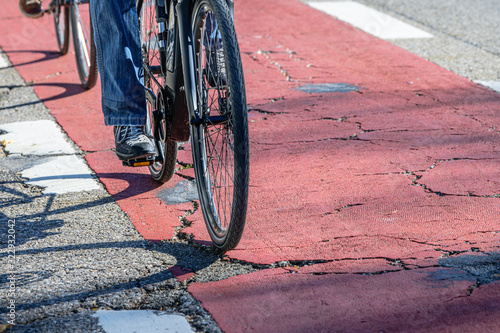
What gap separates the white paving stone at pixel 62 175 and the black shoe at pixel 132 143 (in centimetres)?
38

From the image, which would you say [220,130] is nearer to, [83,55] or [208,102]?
[208,102]

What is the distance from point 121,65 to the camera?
8.16 feet

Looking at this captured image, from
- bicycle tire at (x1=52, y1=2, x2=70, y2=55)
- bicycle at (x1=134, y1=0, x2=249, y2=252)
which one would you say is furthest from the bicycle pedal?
bicycle tire at (x1=52, y1=2, x2=70, y2=55)

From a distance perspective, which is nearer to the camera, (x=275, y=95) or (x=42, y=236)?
(x=42, y=236)

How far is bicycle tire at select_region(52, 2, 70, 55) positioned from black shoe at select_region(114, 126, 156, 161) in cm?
237

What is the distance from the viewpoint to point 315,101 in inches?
159

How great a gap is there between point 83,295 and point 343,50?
3.61m

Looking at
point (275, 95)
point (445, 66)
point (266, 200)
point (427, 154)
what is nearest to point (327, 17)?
point (445, 66)

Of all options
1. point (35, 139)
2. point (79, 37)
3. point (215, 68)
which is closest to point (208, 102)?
point (215, 68)

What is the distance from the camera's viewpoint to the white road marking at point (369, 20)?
5.71 metres

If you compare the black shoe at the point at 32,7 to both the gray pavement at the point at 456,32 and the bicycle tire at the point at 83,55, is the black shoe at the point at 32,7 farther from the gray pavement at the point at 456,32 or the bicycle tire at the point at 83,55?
the gray pavement at the point at 456,32

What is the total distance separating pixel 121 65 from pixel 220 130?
56cm

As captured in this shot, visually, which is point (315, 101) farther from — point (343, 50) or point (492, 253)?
point (492, 253)

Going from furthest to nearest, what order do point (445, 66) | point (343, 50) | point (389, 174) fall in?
point (343, 50) < point (445, 66) < point (389, 174)
